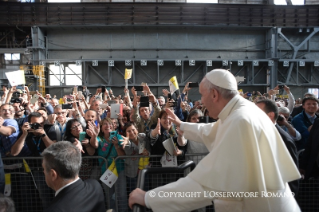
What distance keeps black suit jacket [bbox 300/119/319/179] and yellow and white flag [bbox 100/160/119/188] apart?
2.93 metres

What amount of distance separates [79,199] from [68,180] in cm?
22

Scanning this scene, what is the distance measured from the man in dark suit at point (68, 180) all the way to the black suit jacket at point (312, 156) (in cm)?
317

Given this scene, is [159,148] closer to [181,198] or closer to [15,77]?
[181,198]

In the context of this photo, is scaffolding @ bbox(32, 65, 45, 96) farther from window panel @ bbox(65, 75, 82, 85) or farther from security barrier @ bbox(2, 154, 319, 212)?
security barrier @ bbox(2, 154, 319, 212)

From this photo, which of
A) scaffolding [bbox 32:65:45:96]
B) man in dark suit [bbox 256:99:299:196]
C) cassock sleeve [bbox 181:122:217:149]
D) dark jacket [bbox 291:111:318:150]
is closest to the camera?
cassock sleeve [bbox 181:122:217:149]

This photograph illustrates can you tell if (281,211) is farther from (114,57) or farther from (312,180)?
(114,57)

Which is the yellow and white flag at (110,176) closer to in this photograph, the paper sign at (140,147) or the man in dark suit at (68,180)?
the paper sign at (140,147)

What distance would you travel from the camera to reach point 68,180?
2.23 m

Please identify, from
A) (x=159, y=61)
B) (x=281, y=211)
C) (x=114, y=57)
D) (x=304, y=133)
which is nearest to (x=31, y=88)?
(x=114, y=57)

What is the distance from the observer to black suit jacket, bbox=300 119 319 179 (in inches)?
146

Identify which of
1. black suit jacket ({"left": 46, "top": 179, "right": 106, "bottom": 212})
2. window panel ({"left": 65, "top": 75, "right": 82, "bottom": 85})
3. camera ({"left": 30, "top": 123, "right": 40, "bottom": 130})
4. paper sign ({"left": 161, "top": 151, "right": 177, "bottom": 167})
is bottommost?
paper sign ({"left": 161, "top": 151, "right": 177, "bottom": 167})

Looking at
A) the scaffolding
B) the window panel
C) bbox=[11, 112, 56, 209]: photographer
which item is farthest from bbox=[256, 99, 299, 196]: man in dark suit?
the window panel

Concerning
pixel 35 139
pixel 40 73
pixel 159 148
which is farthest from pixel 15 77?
pixel 40 73

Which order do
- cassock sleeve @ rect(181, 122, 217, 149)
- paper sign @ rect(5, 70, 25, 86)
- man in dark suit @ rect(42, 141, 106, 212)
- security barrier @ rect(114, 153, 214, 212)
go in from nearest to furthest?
man in dark suit @ rect(42, 141, 106, 212) → cassock sleeve @ rect(181, 122, 217, 149) → security barrier @ rect(114, 153, 214, 212) → paper sign @ rect(5, 70, 25, 86)
